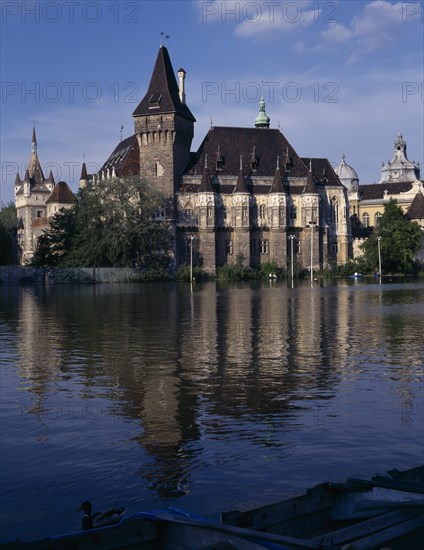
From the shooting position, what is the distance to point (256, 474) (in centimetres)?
1288

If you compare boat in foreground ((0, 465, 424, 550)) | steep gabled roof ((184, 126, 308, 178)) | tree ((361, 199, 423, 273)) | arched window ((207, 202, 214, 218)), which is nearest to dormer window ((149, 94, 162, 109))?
steep gabled roof ((184, 126, 308, 178))

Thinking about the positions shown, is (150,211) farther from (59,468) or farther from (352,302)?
(59,468)

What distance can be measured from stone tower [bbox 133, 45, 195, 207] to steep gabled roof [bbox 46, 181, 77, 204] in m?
32.1

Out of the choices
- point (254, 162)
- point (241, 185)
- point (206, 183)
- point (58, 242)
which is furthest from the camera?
point (254, 162)

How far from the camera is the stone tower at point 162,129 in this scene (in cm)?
11769

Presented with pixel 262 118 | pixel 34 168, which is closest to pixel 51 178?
pixel 34 168

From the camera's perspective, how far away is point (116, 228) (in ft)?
328

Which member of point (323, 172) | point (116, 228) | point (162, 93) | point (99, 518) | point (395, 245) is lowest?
point (99, 518)

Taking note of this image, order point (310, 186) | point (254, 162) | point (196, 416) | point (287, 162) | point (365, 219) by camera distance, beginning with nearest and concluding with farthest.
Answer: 1. point (196, 416)
2. point (310, 186)
3. point (254, 162)
4. point (287, 162)
5. point (365, 219)

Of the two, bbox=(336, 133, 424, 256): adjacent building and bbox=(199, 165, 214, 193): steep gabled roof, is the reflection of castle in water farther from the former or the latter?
bbox=(336, 133, 424, 256): adjacent building

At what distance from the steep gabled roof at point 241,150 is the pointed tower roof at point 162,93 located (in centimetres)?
688

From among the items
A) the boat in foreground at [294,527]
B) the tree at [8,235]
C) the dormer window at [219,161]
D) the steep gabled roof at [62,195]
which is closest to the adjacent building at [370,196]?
the dormer window at [219,161]

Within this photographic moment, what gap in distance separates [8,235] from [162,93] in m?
44.8

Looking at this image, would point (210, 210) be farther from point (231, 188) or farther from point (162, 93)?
point (162, 93)
